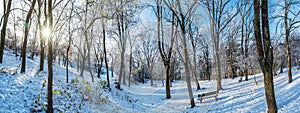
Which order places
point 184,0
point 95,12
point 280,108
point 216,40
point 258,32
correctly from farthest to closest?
point 95,12 < point 216,40 < point 184,0 < point 280,108 < point 258,32

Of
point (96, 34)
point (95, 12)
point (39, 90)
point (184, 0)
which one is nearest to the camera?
point (39, 90)

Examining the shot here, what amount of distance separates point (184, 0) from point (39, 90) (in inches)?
407

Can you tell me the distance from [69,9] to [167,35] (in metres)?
8.71

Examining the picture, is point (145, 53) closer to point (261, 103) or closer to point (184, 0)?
point (184, 0)

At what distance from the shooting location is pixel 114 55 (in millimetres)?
38438

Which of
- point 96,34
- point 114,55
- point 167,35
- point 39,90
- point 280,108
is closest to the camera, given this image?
point 280,108

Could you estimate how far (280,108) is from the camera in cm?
712

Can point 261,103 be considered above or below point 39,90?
below

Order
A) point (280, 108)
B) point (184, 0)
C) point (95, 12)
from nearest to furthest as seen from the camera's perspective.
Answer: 1. point (280, 108)
2. point (184, 0)
3. point (95, 12)

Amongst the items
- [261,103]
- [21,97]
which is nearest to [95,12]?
[21,97]

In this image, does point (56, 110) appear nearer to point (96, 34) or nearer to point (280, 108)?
point (280, 108)

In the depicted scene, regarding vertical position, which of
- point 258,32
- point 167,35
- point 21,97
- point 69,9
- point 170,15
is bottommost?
point 21,97

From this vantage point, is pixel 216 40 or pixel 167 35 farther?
pixel 167 35

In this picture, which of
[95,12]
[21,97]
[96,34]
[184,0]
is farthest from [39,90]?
[96,34]
